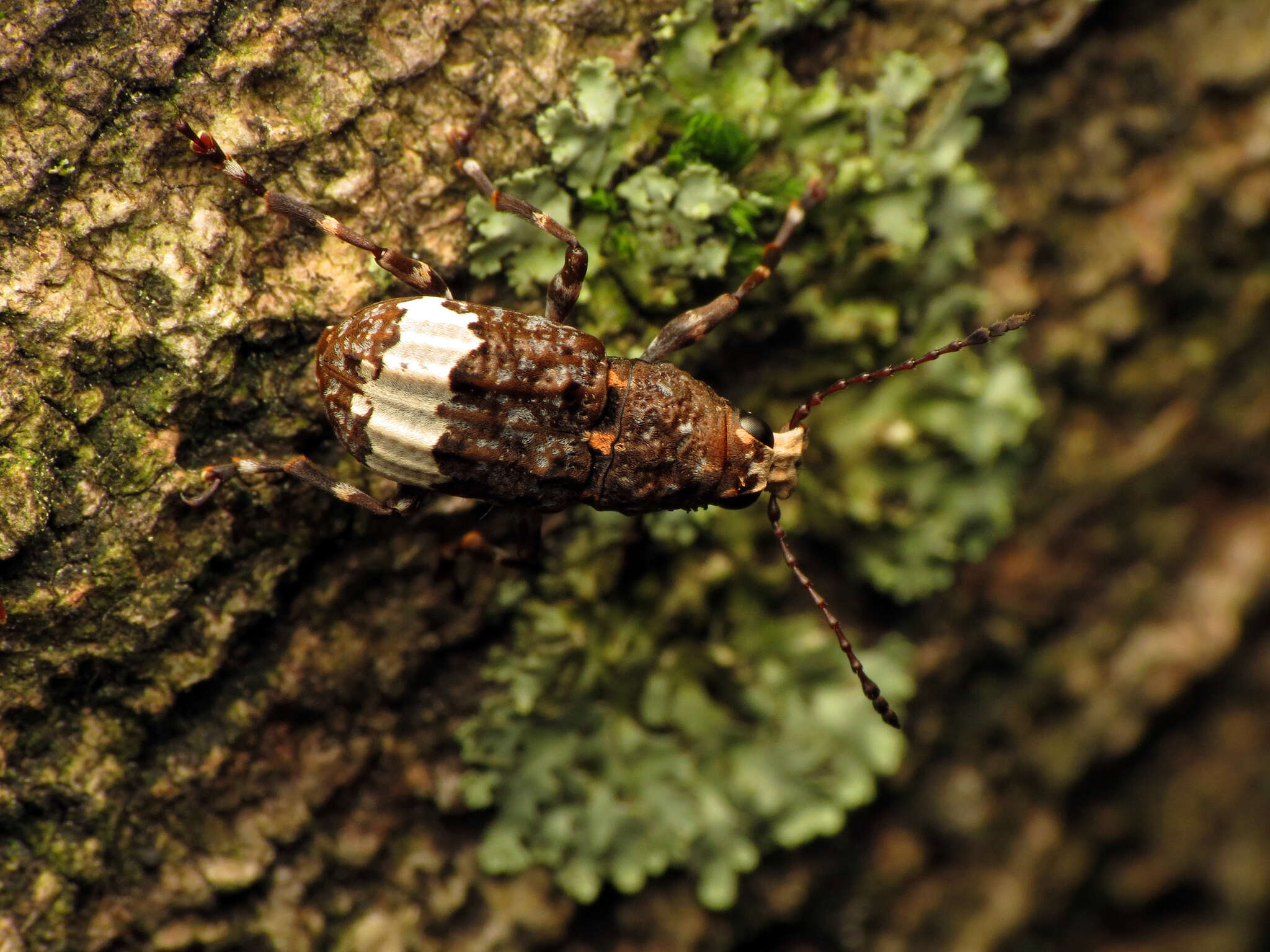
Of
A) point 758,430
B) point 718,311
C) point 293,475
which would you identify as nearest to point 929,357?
point 758,430

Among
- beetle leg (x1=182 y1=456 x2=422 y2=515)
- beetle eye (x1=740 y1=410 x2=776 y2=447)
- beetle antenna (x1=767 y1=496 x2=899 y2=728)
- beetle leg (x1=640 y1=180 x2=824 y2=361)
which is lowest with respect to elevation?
beetle antenna (x1=767 y1=496 x2=899 y2=728)

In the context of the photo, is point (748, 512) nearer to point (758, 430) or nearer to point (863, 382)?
point (758, 430)

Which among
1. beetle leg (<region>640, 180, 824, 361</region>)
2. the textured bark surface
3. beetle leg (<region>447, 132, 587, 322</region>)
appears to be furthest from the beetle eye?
the textured bark surface

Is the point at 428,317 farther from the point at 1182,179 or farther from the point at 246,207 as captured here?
the point at 1182,179

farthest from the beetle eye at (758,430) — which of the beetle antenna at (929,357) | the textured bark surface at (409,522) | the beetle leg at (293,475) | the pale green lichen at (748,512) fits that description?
the beetle leg at (293,475)

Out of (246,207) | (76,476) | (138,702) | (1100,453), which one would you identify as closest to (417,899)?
(138,702)

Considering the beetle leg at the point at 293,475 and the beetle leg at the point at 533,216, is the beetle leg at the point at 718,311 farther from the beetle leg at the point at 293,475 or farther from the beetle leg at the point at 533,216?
the beetle leg at the point at 293,475

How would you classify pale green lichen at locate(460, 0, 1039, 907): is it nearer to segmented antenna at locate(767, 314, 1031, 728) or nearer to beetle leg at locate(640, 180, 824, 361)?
beetle leg at locate(640, 180, 824, 361)
